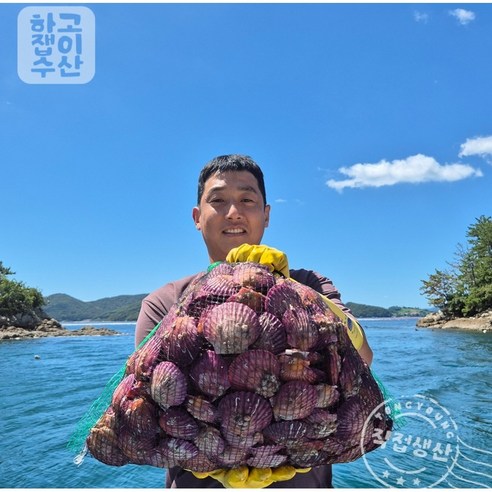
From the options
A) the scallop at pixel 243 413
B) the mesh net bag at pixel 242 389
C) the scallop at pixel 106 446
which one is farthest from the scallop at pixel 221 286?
the scallop at pixel 106 446

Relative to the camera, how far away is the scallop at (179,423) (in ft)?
4.92

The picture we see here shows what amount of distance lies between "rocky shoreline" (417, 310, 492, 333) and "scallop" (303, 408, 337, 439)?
133ft

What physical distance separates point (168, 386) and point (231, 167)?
1374 millimetres

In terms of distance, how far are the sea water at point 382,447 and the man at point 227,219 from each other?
3.41 feet

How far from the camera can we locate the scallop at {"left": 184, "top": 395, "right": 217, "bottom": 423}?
150 centimetres

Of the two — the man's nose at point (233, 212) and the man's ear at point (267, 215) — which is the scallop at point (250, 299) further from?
the man's ear at point (267, 215)

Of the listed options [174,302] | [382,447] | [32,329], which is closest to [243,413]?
[174,302]

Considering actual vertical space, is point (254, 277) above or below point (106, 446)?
above

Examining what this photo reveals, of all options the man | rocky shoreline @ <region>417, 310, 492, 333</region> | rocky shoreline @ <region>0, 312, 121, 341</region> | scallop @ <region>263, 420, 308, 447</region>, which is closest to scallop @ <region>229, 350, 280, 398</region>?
scallop @ <region>263, 420, 308, 447</region>

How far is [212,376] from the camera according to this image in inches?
58.7

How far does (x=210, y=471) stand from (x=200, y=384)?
0.40 m

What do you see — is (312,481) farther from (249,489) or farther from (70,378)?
(70,378)

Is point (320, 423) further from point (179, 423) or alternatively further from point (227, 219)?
point (227, 219)

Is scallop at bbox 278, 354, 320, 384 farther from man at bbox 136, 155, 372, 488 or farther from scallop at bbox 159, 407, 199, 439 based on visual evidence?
man at bbox 136, 155, 372, 488
